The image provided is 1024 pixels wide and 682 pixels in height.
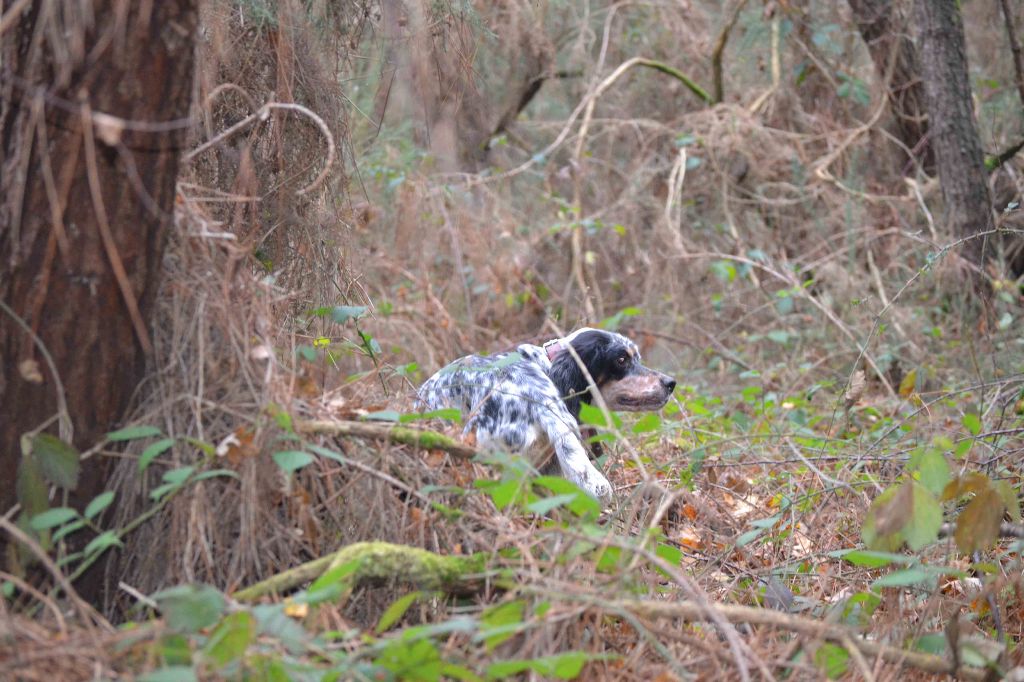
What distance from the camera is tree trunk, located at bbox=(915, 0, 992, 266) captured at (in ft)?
21.1

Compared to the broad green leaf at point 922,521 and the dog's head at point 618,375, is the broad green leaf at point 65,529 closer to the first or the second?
the broad green leaf at point 922,521

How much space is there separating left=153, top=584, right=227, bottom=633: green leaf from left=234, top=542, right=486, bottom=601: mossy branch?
1.04 feet

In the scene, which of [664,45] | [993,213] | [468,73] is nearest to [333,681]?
[468,73]

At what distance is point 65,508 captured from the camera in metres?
2.39

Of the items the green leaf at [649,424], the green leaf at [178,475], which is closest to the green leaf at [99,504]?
the green leaf at [178,475]

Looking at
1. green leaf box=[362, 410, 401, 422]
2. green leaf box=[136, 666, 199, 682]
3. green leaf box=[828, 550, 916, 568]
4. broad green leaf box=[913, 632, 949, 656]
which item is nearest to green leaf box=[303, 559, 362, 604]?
green leaf box=[136, 666, 199, 682]

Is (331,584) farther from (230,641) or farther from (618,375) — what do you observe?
(618,375)

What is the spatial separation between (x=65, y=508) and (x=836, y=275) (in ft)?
21.0

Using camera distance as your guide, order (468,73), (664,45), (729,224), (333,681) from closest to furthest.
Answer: (333,681), (468,73), (729,224), (664,45)

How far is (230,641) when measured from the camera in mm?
2107

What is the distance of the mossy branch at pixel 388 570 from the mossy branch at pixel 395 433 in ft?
1.04

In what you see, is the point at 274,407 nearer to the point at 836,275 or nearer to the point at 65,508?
the point at 65,508

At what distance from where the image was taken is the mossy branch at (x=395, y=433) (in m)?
2.77

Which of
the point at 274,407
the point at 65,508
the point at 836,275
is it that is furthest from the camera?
the point at 836,275
